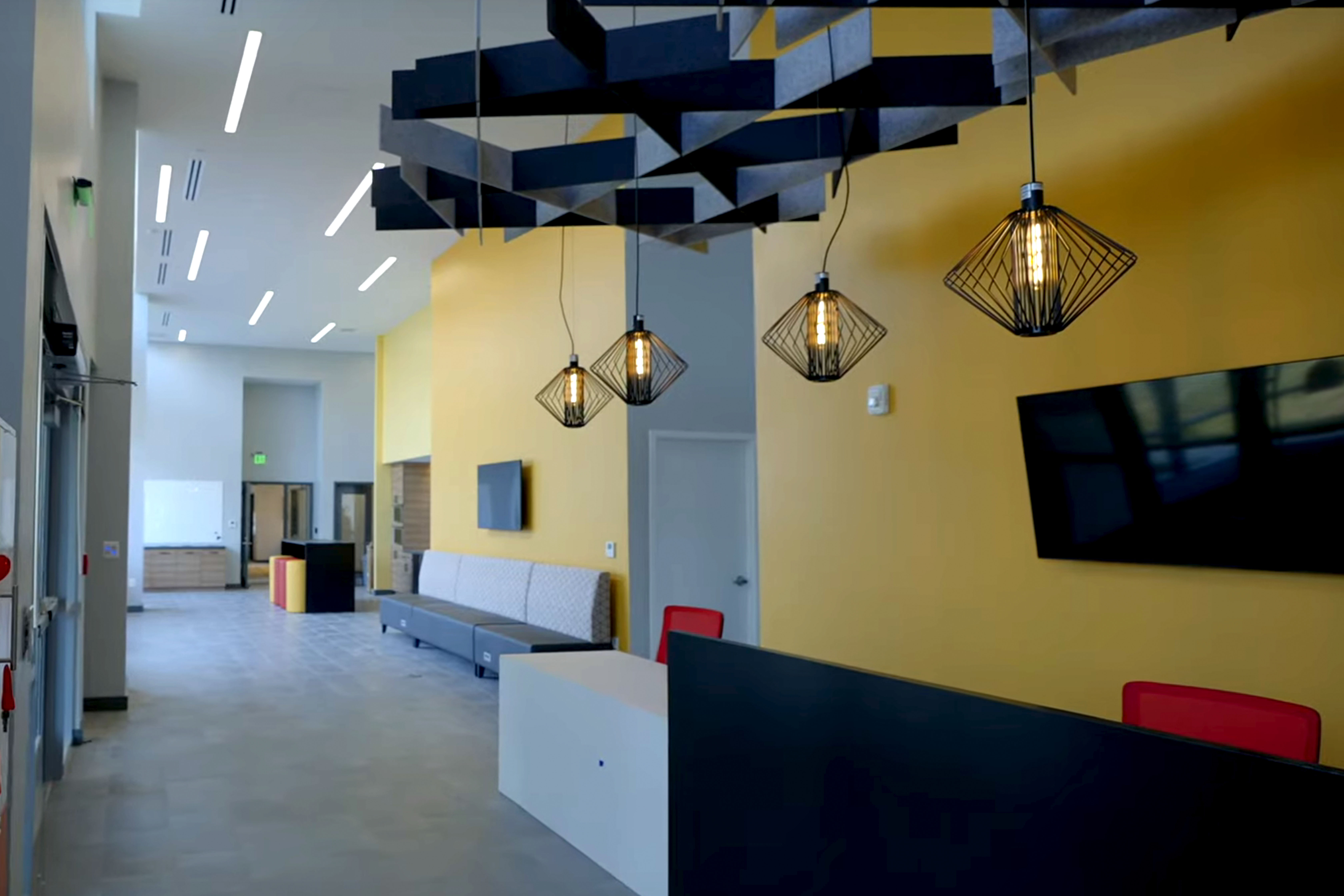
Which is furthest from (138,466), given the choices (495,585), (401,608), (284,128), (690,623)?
(690,623)

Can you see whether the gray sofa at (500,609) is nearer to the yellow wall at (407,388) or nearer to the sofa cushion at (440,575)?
the sofa cushion at (440,575)

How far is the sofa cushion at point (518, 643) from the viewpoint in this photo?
24.8ft

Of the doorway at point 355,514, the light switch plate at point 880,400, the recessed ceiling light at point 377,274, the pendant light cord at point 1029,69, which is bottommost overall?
the doorway at point 355,514

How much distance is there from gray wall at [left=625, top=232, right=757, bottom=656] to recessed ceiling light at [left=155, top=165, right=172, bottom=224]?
A: 4.49 metres

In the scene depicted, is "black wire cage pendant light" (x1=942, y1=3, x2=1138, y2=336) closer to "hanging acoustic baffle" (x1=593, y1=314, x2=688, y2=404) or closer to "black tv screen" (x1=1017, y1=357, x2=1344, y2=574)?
"black tv screen" (x1=1017, y1=357, x2=1344, y2=574)

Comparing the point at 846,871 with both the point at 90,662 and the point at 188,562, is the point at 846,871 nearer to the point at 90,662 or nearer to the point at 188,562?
the point at 90,662

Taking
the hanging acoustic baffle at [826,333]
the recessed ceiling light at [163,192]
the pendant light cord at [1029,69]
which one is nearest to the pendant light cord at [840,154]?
the hanging acoustic baffle at [826,333]

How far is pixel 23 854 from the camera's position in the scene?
3600 mm

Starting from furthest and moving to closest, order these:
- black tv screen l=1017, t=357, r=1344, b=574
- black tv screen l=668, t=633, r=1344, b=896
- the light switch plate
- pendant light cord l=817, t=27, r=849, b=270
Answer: the light switch plate → pendant light cord l=817, t=27, r=849, b=270 → black tv screen l=1017, t=357, r=1344, b=574 → black tv screen l=668, t=633, r=1344, b=896

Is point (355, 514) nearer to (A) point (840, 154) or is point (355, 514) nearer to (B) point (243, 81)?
(B) point (243, 81)

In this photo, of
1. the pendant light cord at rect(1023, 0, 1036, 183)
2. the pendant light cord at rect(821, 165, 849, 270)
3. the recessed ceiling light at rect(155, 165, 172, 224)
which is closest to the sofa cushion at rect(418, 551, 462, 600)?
the recessed ceiling light at rect(155, 165, 172, 224)

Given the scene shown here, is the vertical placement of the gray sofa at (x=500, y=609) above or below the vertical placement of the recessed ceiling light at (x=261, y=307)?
below

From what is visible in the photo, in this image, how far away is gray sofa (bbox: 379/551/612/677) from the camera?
303 inches

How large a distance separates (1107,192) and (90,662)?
7099mm
